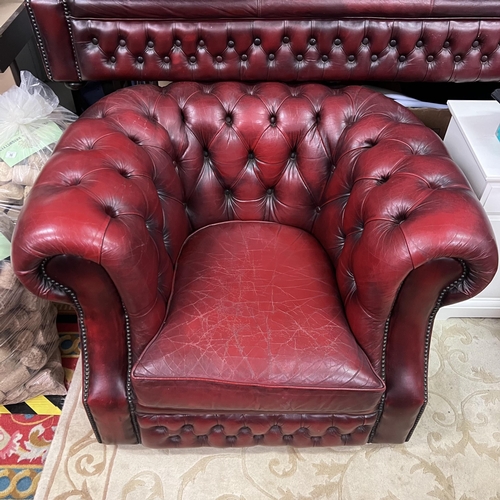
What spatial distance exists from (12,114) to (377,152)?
1.09 metres

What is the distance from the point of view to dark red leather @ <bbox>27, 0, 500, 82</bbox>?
4.77ft

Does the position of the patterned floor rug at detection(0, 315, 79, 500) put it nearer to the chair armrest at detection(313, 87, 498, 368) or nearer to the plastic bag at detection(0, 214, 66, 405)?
the plastic bag at detection(0, 214, 66, 405)

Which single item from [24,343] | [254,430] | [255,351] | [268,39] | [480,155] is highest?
[268,39]

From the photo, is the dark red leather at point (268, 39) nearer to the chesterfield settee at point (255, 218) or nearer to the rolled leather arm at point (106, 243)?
the chesterfield settee at point (255, 218)

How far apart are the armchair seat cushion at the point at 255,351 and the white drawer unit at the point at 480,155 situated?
0.56 meters

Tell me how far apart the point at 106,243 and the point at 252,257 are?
0.51m

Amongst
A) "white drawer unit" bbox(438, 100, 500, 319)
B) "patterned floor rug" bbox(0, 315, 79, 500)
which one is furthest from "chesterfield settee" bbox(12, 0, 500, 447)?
"patterned floor rug" bbox(0, 315, 79, 500)

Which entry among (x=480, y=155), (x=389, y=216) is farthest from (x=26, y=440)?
(x=480, y=155)

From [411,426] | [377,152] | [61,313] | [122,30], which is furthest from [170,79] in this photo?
[411,426]

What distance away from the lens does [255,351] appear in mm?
1203

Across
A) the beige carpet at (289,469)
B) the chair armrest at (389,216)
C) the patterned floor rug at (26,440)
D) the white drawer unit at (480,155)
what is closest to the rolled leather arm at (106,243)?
the beige carpet at (289,469)

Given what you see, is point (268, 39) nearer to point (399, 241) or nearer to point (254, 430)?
point (399, 241)

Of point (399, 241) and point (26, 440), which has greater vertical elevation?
point (399, 241)

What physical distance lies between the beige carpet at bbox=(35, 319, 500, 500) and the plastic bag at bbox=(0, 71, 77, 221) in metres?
0.66
